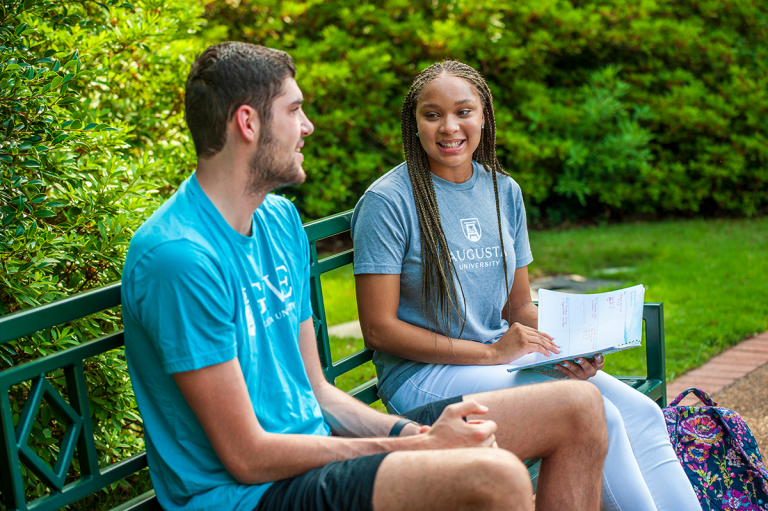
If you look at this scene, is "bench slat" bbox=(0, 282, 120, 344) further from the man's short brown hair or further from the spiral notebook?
the spiral notebook

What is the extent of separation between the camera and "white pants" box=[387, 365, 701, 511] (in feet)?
8.02

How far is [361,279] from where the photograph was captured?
8.70 feet

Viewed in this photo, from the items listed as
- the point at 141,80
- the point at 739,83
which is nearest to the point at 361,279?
the point at 141,80

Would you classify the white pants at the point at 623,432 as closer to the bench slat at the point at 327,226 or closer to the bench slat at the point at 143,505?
the bench slat at the point at 327,226

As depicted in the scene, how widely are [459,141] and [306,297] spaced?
96 cm

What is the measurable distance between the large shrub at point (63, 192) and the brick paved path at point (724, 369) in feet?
9.91

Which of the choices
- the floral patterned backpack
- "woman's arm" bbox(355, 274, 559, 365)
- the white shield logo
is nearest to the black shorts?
"woman's arm" bbox(355, 274, 559, 365)

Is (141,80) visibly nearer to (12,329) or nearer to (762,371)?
(12,329)

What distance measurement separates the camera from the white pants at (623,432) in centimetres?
245

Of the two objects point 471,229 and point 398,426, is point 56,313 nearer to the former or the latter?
point 398,426

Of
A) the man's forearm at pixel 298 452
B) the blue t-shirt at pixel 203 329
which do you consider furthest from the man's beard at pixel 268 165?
the man's forearm at pixel 298 452

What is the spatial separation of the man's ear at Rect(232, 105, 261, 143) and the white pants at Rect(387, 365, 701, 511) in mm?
1169

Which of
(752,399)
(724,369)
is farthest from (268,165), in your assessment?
(724,369)

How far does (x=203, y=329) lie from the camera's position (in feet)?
5.73
